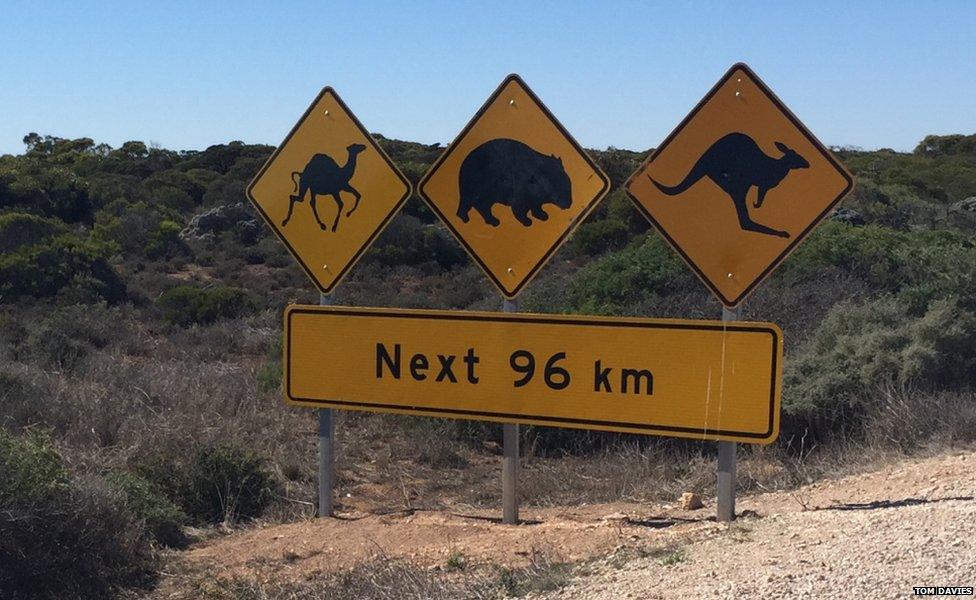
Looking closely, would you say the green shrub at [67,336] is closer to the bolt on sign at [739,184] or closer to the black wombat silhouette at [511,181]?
the black wombat silhouette at [511,181]

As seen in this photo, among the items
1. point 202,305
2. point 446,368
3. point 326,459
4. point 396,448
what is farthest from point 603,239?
point 446,368

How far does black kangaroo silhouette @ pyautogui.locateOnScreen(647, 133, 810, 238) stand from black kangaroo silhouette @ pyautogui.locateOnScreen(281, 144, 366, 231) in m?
2.16

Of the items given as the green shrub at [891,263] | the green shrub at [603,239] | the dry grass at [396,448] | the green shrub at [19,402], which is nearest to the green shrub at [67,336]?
the dry grass at [396,448]

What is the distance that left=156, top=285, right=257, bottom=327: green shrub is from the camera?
76.9 feet

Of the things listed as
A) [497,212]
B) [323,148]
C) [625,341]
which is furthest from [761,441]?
[323,148]

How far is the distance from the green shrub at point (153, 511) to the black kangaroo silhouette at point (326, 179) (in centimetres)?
210

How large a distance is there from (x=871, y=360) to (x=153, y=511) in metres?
6.25

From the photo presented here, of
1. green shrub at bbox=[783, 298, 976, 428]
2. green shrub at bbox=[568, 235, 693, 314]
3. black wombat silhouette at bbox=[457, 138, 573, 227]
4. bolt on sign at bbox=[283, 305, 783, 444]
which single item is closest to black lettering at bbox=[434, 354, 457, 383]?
bolt on sign at bbox=[283, 305, 783, 444]

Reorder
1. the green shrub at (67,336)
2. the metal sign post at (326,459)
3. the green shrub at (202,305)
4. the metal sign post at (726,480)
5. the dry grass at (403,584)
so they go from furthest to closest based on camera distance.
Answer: the green shrub at (202,305) → the green shrub at (67,336) → the metal sign post at (326,459) → the metal sign post at (726,480) → the dry grass at (403,584)

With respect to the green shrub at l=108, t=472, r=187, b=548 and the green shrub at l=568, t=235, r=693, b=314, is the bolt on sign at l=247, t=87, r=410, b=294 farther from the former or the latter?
the green shrub at l=568, t=235, r=693, b=314

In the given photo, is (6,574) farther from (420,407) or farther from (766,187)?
(766,187)

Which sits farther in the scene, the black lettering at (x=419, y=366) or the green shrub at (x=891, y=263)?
the green shrub at (x=891, y=263)

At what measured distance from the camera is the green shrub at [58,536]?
624 centimetres

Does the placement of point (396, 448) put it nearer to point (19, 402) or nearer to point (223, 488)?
point (223, 488)
